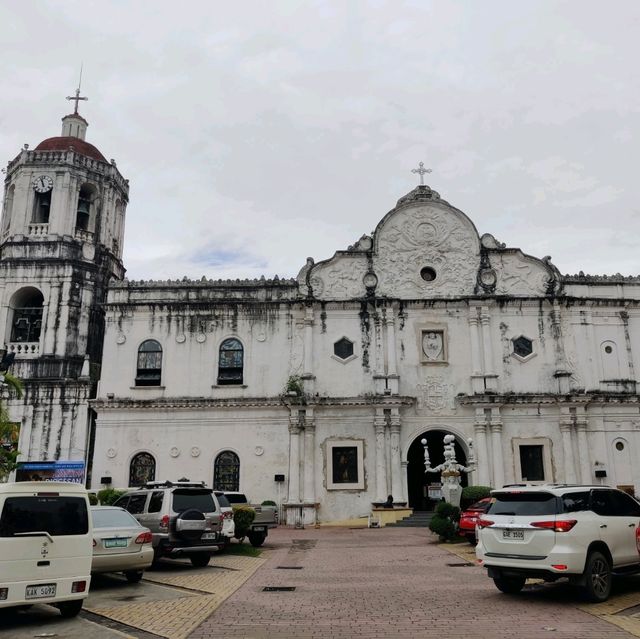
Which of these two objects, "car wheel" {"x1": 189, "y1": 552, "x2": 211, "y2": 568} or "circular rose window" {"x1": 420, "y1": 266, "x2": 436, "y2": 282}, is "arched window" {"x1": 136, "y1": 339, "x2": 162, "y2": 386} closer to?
"circular rose window" {"x1": 420, "y1": 266, "x2": 436, "y2": 282}

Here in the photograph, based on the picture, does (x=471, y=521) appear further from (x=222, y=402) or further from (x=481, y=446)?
(x=222, y=402)

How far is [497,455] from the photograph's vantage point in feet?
90.1

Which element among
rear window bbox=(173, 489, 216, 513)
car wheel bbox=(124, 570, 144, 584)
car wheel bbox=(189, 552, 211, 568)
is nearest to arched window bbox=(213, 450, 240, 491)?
rear window bbox=(173, 489, 216, 513)

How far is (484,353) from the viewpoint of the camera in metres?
28.7

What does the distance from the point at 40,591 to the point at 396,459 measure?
64.7ft

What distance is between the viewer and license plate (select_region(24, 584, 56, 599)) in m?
8.92

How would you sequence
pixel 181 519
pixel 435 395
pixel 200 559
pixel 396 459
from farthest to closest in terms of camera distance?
pixel 435 395, pixel 396 459, pixel 200 559, pixel 181 519

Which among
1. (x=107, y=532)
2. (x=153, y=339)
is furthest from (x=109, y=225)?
(x=107, y=532)

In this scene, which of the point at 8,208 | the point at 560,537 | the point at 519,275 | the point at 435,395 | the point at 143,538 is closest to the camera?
the point at 560,537

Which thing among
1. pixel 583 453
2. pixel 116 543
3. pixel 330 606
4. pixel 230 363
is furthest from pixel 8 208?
pixel 583 453

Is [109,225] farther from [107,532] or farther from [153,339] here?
[107,532]

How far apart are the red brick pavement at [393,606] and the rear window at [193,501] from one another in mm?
1949

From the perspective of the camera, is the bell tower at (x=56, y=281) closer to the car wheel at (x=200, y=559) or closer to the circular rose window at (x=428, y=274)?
the car wheel at (x=200, y=559)

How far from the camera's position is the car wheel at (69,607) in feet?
31.1
